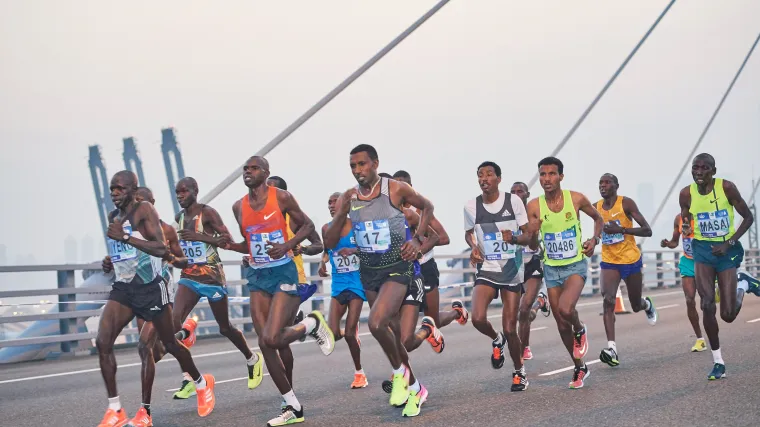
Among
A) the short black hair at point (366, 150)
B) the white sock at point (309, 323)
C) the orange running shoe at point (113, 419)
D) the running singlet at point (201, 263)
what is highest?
the short black hair at point (366, 150)

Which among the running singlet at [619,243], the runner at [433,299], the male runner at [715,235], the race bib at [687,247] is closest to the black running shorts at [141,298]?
the runner at [433,299]

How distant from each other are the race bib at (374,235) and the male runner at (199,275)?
6.64 feet

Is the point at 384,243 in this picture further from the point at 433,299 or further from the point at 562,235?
the point at 433,299

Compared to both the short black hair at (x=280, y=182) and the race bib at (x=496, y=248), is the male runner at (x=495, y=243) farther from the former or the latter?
the short black hair at (x=280, y=182)

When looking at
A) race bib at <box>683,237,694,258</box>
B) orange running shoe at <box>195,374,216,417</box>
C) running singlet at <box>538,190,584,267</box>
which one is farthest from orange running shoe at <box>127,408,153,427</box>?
race bib at <box>683,237,694,258</box>

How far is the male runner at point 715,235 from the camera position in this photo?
9953 mm

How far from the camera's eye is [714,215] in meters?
10.2

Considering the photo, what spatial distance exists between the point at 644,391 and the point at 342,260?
328 cm

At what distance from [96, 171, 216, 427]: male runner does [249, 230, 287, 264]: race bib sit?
763mm

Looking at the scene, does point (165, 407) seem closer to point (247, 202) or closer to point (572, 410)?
Result: point (247, 202)

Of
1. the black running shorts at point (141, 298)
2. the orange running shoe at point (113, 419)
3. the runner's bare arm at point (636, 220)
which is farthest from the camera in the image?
the runner's bare arm at point (636, 220)

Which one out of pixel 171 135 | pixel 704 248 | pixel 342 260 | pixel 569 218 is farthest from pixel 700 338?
pixel 171 135

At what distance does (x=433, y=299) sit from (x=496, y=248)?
4.45 ft

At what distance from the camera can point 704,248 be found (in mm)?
10094
